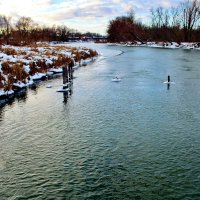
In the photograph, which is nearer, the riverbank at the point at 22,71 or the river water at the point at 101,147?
the river water at the point at 101,147

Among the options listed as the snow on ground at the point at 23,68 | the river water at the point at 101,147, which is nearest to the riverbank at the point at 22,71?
the snow on ground at the point at 23,68

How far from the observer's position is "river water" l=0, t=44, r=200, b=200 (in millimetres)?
7785

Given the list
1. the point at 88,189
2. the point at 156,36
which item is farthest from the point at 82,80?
the point at 156,36

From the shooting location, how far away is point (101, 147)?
10.4 metres

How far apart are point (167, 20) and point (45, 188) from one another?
121 meters

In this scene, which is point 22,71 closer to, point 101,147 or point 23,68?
point 23,68

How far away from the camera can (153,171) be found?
28.3ft

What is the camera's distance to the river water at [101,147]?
25.5 feet

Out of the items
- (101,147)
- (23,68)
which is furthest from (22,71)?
(101,147)

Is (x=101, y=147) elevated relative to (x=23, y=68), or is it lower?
lower

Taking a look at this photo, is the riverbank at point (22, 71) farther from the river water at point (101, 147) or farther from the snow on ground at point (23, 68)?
the river water at point (101, 147)

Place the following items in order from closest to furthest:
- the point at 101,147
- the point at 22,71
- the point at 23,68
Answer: the point at 101,147 → the point at 22,71 → the point at 23,68

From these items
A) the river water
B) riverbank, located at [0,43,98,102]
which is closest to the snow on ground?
riverbank, located at [0,43,98,102]

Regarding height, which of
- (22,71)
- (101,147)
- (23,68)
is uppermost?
(23,68)
